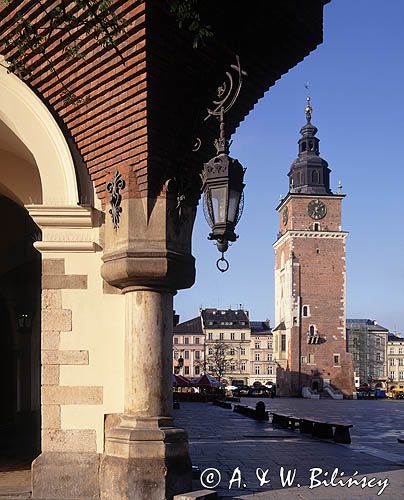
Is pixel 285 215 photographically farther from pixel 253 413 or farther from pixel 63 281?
pixel 63 281

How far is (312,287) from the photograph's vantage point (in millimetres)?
85125

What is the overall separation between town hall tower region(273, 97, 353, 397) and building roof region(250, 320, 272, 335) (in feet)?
86.8

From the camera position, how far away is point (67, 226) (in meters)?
8.08

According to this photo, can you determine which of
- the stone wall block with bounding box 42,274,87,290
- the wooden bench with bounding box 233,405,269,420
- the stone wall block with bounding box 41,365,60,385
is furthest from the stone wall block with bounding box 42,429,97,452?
the wooden bench with bounding box 233,405,269,420

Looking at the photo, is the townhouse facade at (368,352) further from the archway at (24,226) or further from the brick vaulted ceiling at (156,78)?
the brick vaulted ceiling at (156,78)

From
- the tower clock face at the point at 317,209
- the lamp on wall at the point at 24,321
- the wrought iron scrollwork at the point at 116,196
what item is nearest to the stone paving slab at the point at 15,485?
the wrought iron scrollwork at the point at 116,196

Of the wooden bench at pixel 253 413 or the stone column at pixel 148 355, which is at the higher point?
the stone column at pixel 148 355

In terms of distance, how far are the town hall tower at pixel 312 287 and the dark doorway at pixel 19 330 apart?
215 feet

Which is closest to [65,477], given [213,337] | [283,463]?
[283,463]

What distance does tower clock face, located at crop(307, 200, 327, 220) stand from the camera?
291ft

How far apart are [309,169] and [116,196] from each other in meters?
85.6

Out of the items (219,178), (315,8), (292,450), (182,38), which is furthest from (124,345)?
(292,450)

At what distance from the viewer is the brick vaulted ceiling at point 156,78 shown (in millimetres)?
7180

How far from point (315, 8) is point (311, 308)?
77355 mm
